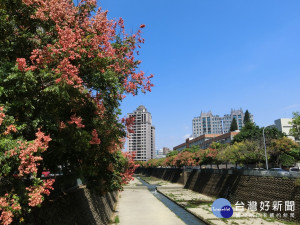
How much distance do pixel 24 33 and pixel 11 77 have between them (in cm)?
219

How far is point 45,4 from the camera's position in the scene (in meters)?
7.39

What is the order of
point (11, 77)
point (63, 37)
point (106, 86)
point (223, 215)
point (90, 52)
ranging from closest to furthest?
point (11, 77), point (63, 37), point (90, 52), point (106, 86), point (223, 215)

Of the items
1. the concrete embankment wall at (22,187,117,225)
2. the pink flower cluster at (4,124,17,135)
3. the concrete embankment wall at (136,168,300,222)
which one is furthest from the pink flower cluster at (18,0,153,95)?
the concrete embankment wall at (136,168,300,222)

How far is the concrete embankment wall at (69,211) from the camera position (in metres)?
8.91

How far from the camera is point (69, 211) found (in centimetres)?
1220

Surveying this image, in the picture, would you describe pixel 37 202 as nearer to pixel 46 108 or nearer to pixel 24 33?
pixel 46 108

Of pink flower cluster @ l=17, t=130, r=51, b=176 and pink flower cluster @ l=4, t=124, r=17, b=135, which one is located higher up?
pink flower cluster @ l=4, t=124, r=17, b=135

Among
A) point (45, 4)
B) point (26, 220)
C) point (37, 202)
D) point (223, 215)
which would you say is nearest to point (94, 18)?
point (45, 4)

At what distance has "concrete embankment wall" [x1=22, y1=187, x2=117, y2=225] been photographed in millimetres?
8910
